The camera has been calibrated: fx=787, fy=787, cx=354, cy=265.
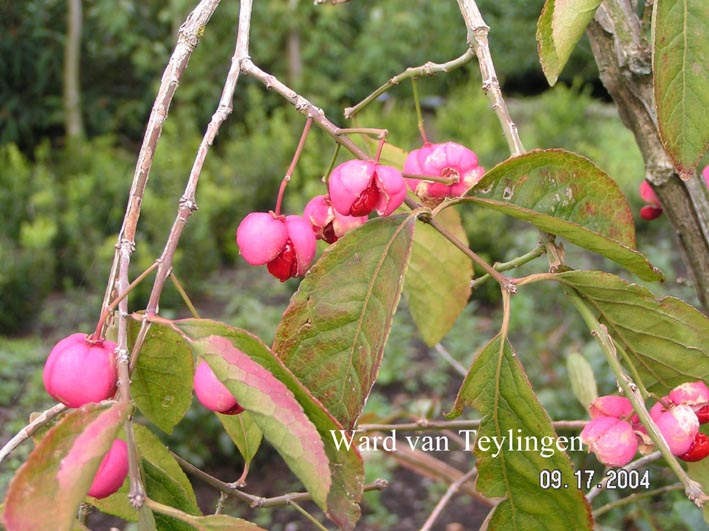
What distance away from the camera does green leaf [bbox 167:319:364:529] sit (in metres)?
0.43

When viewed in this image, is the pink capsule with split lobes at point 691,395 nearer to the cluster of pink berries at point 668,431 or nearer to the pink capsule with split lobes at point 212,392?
the cluster of pink berries at point 668,431

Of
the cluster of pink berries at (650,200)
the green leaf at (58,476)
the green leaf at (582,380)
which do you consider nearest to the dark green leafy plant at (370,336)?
the green leaf at (58,476)

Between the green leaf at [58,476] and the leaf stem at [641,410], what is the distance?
31 cm

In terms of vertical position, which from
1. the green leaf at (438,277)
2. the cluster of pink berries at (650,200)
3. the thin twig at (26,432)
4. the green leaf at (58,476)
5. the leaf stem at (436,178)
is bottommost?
the thin twig at (26,432)

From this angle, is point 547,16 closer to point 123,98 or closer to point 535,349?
point 535,349

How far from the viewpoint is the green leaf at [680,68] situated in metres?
0.47

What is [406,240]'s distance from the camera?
0.51 m

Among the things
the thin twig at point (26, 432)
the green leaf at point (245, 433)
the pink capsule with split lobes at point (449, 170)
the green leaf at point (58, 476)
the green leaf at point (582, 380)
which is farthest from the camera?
the green leaf at point (582, 380)

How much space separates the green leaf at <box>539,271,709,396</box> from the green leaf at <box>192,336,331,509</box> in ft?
0.67

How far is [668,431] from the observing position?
529mm

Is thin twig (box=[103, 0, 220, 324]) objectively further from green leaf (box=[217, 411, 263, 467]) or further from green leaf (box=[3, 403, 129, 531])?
green leaf (box=[217, 411, 263, 467])

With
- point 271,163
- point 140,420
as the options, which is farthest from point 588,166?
point 271,163

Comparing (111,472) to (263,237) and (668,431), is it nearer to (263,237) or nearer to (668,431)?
(263,237)

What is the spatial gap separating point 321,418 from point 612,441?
0.22 m
